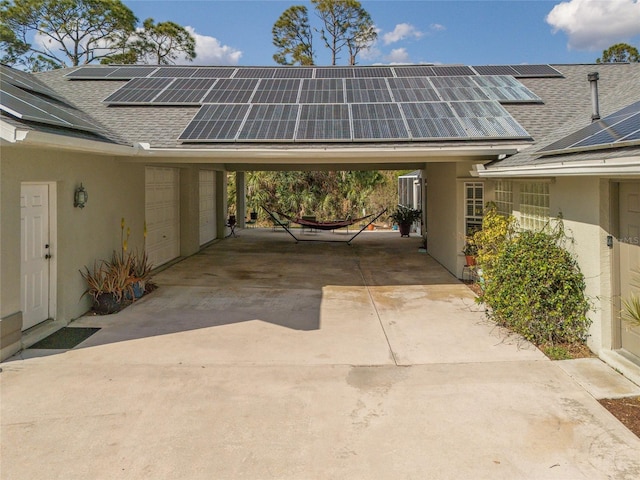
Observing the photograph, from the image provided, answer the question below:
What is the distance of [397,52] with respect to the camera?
3189cm

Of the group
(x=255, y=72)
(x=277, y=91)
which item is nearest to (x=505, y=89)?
(x=277, y=91)

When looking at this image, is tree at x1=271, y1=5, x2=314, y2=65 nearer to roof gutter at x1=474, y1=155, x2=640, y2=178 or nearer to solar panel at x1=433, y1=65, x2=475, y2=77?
solar panel at x1=433, y1=65, x2=475, y2=77

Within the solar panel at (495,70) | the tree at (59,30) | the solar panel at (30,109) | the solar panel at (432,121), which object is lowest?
the solar panel at (30,109)

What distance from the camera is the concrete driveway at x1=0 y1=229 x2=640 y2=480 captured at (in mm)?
3178

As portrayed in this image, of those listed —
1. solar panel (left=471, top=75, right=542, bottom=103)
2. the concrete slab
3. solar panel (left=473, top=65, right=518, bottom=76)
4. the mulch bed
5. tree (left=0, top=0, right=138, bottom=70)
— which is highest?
tree (left=0, top=0, right=138, bottom=70)

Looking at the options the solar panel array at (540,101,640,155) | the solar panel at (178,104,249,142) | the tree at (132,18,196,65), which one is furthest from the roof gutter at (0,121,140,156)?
the tree at (132,18,196,65)

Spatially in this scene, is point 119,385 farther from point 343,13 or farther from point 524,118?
point 343,13

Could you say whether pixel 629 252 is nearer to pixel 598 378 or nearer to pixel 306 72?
pixel 598 378

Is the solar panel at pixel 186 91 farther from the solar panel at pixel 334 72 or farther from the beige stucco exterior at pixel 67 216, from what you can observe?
the solar panel at pixel 334 72

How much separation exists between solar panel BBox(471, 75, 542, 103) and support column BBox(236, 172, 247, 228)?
11.5 meters

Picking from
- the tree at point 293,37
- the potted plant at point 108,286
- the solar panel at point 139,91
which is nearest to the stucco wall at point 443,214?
the potted plant at point 108,286

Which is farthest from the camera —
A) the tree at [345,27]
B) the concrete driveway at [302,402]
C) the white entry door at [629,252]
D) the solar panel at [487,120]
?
the tree at [345,27]

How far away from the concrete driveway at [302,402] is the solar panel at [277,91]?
5.07m

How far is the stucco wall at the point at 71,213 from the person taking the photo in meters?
5.11
